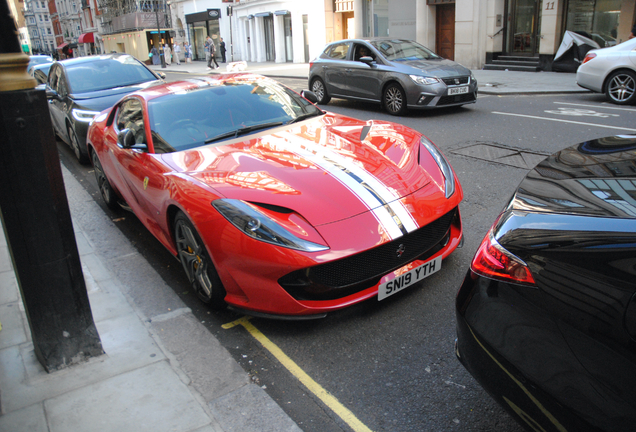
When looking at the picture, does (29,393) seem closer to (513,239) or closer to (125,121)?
(513,239)

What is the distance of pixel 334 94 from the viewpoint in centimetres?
1226

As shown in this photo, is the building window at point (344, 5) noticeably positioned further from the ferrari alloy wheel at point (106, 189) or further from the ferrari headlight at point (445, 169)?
the ferrari headlight at point (445, 169)

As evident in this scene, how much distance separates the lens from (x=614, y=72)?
10719mm

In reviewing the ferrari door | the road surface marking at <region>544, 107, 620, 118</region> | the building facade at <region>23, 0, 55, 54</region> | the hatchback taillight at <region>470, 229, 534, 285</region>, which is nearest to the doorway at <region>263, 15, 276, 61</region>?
the road surface marking at <region>544, 107, 620, 118</region>

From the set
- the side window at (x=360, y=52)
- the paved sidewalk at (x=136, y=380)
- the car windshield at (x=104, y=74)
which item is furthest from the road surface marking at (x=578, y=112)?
the paved sidewalk at (x=136, y=380)

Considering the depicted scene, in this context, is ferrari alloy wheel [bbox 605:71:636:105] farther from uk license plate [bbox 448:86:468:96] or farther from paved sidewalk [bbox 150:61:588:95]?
uk license plate [bbox 448:86:468:96]

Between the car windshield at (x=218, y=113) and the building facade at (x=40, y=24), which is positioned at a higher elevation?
the building facade at (x=40, y=24)

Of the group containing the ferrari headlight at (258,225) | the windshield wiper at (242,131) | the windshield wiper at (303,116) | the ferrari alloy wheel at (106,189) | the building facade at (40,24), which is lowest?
the ferrari alloy wheel at (106,189)

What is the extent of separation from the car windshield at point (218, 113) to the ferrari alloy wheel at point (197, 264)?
837 mm

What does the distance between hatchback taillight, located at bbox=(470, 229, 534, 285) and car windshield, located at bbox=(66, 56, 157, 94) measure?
8.35 metres

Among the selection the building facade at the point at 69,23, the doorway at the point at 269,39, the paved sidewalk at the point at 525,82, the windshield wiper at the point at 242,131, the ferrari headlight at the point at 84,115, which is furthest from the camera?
the building facade at the point at 69,23

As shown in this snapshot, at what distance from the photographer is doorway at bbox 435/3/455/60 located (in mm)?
21891

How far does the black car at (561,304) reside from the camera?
A: 1.58 m

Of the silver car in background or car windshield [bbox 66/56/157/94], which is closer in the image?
car windshield [bbox 66/56/157/94]
